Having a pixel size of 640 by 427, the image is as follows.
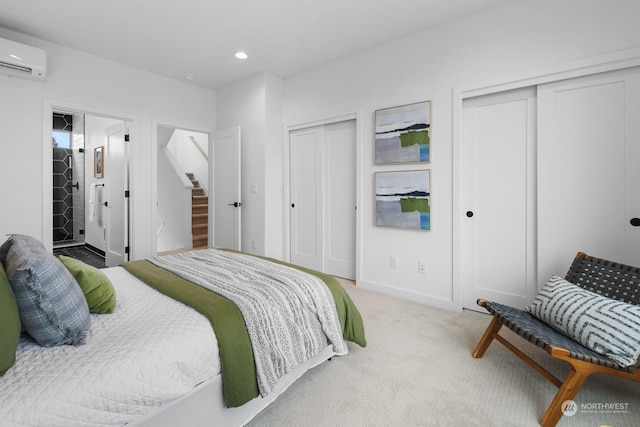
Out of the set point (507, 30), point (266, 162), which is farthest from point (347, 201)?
point (507, 30)

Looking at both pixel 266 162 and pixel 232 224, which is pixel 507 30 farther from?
pixel 232 224

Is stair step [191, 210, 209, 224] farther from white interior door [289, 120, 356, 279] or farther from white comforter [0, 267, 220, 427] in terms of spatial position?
white comforter [0, 267, 220, 427]

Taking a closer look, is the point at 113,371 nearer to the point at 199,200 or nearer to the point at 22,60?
the point at 22,60

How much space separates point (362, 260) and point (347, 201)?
2.42ft

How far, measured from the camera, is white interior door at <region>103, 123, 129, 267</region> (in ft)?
13.2

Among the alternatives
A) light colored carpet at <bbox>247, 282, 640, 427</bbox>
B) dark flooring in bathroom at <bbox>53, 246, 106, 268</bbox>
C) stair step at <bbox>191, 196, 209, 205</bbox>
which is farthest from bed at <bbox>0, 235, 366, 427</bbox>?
stair step at <bbox>191, 196, 209, 205</bbox>

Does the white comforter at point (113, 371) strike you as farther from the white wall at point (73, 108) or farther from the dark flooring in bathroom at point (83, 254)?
the dark flooring in bathroom at point (83, 254)

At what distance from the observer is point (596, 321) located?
1.55 m

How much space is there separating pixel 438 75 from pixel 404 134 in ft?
2.00

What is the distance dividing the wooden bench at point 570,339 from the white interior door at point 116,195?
4170 millimetres

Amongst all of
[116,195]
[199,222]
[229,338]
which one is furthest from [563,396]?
[199,222]

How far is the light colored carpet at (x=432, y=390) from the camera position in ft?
4.95

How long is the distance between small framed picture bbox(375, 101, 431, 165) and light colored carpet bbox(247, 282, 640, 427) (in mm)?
1702

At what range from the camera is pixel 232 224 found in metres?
4.35
